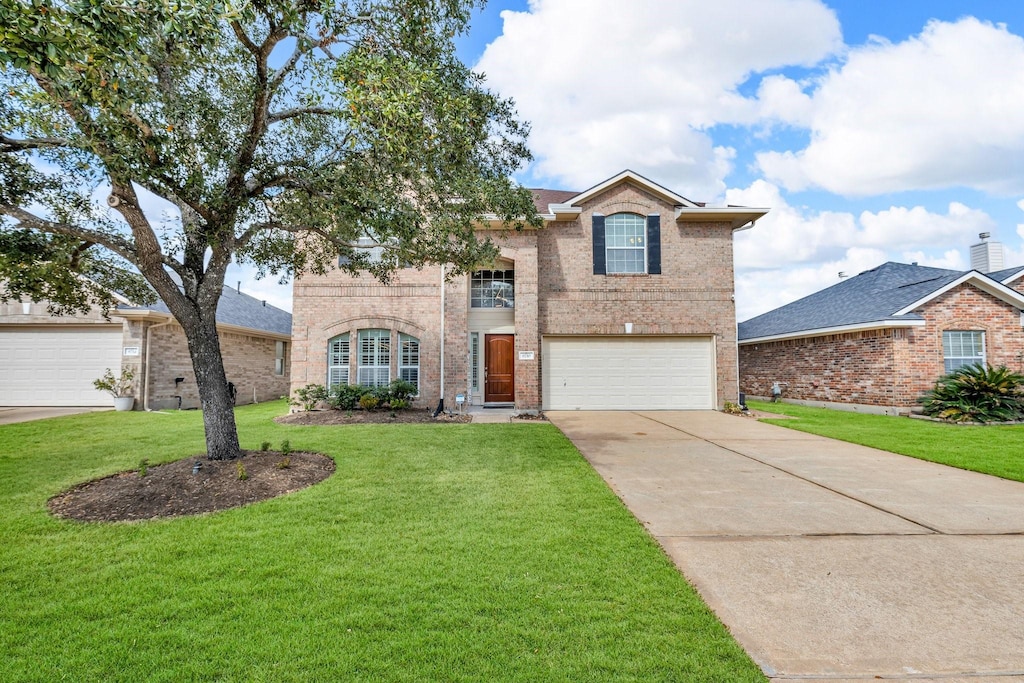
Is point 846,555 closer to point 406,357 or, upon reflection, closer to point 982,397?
point 406,357

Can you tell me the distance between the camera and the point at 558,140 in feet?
34.1

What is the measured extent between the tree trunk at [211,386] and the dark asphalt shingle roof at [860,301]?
15.4 meters

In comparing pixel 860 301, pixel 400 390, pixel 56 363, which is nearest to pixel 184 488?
pixel 400 390

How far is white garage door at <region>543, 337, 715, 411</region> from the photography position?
14.3m

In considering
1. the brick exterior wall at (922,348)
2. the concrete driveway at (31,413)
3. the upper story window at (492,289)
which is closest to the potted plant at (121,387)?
the concrete driveway at (31,413)

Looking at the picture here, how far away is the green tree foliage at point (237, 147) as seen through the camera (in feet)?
16.9

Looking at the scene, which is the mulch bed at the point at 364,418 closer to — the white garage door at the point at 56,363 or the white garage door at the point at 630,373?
the white garage door at the point at 630,373

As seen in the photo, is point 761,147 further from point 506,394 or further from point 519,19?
point 506,394

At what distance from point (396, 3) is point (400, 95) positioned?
7.41ft

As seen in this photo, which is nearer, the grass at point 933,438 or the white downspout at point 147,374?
the grass at point 933,438

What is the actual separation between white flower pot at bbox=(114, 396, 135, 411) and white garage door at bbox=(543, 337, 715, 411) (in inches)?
463

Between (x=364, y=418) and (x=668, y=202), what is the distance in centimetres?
1032

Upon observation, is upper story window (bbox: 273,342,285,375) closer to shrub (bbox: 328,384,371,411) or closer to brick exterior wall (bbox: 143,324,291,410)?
brick exterior wall (bbox: 143,324,291,410)

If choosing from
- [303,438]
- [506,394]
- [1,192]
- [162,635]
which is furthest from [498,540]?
[506,394]
